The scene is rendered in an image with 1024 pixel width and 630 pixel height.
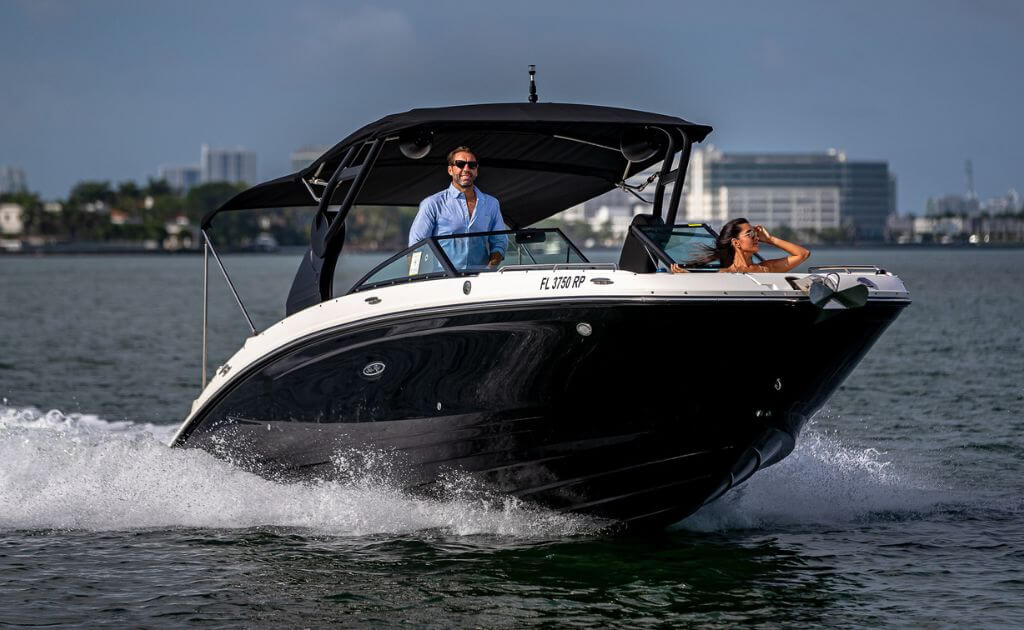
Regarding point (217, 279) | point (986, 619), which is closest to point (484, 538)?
point (986, 619)

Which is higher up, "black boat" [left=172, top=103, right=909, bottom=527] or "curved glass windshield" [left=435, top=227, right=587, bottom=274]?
"curved glass windshield" [left=435, top=227, right=587, bottom=274]

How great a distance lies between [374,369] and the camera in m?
9.86

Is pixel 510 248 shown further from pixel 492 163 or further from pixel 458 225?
pixel 492 163

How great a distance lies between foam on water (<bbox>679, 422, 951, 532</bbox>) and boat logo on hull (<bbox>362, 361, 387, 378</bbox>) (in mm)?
2685

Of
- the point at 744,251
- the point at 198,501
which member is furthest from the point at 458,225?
the point at 198,501

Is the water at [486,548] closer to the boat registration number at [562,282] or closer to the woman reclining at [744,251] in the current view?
the woman reclining at [744,251]

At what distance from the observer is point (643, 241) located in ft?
30.6

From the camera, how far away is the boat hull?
8953 millimetres

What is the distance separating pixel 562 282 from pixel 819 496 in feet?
12.7

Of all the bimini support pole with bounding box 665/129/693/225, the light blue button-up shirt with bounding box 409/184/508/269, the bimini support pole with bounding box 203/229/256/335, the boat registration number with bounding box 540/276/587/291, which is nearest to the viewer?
the boat registration number with bounding box 540/276/587/291

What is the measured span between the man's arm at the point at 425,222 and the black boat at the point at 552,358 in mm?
320

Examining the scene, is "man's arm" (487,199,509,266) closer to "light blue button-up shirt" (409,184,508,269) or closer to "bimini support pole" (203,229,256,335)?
"light blue button-up shirt" (409,184,508,269)

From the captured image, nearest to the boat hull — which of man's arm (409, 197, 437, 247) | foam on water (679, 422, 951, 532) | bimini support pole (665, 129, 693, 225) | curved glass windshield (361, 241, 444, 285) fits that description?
curved glass windshield (361, 241, 444, 285)

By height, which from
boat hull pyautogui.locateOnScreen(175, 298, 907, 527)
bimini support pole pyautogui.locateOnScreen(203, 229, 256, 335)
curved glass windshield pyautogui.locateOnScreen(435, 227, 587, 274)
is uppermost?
curved glass windshield pyautogui.locateOnScreen(435, 227, 587, 274)
